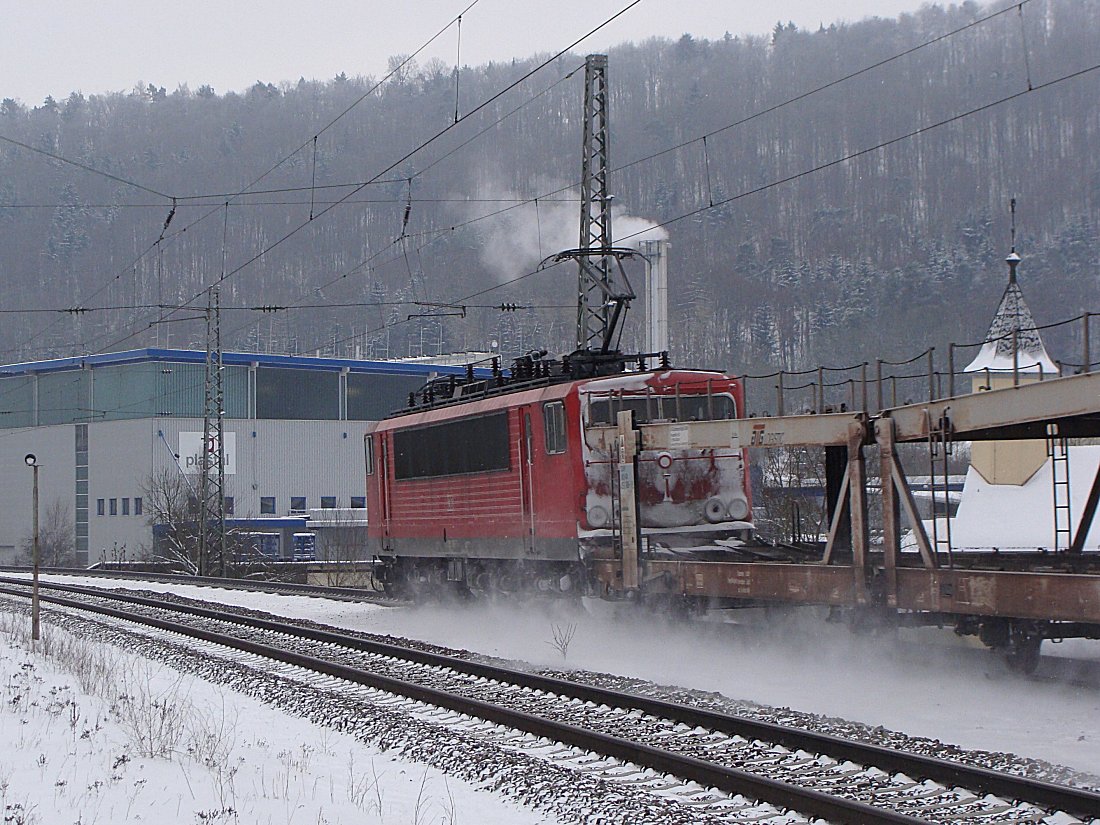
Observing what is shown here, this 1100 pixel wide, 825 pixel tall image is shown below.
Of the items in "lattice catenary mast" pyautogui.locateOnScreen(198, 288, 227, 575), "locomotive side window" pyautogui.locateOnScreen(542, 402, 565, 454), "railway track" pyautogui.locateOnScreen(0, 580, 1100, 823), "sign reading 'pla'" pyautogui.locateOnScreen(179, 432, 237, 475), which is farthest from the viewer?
"sign reading 'pla'" pyautogui.locateOnScreen(179, 432, 237, 475)

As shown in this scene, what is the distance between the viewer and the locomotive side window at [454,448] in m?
19.8

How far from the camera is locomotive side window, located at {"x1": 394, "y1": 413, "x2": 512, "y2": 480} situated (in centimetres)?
1975

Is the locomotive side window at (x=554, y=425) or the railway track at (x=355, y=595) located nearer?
the railway track at (x=355, y=595)

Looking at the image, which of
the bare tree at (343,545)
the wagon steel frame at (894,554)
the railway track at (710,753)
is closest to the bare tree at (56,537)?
the bare tree at (343,545)

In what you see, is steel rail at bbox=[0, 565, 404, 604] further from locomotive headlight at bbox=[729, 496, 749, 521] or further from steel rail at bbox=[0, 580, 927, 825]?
steel rail at bbox=[0, 580, 927, 825]

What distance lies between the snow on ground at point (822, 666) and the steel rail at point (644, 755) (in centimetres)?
272

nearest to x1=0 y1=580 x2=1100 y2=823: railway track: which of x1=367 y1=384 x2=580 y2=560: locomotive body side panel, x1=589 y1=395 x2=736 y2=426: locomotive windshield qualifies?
x1=367 y1=384 x2=580 y2=560: locomotive body side panel

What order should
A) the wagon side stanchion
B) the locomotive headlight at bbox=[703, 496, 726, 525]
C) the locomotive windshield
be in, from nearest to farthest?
1. the wagon side stanchion
2. the locomotive windshield
3. the locomotive headlight at bbox=[703, 496, 726, 525]

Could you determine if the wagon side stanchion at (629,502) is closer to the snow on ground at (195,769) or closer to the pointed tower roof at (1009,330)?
the snow on ground at (195,769)

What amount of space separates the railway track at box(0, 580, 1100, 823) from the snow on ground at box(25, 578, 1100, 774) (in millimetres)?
1642

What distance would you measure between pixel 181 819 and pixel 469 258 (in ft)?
378

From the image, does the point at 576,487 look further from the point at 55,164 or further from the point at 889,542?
the point at 55,164

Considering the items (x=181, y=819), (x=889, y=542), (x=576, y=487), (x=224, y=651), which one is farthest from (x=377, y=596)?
(x=181, y=819)

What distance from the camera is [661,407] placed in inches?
711
